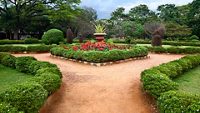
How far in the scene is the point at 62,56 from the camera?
16.0 metres

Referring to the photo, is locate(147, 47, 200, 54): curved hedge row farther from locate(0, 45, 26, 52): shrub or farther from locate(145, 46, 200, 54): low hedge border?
locate(0, 45, 26, 52): shrub

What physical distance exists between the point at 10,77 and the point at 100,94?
146 inches

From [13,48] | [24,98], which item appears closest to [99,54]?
[24,98]

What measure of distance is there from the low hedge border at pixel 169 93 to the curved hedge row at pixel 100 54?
3.21 m

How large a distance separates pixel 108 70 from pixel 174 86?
4769 mm

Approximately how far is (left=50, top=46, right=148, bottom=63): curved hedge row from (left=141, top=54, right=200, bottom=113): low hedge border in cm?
321

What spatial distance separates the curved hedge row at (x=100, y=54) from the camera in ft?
43.9

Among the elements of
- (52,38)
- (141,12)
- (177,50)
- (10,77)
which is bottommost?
(10,77)

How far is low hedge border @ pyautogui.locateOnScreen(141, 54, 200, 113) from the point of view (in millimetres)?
5719

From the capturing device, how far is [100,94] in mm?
8391

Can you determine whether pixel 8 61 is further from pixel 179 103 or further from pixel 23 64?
pixel 179 103

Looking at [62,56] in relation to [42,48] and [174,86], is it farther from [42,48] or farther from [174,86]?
[174,86]

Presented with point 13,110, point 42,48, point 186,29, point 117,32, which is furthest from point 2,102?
point 117,32

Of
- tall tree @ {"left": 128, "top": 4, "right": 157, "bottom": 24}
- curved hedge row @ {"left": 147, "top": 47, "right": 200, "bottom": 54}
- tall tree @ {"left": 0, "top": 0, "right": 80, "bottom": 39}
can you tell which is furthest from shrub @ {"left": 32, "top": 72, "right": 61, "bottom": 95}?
tall tree @ {"left": 128, "top": 4, "right": 157, "bottom": 24}
